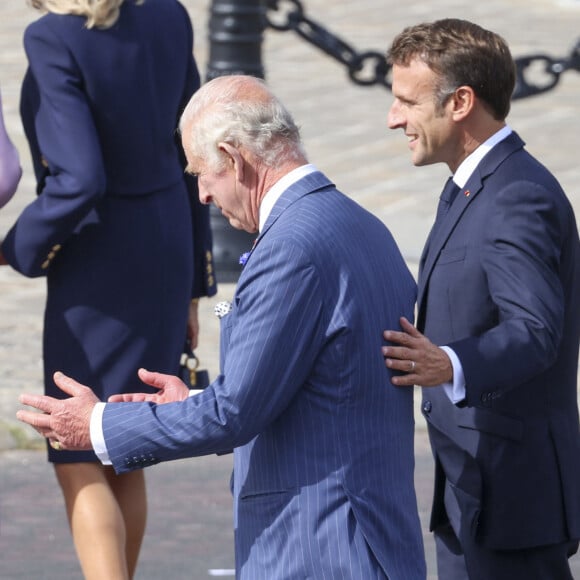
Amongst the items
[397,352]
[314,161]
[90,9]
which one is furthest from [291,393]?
[314,161]

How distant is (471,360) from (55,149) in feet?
4.81

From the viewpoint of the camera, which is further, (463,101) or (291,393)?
(463,101)

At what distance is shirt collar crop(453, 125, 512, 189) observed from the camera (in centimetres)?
359

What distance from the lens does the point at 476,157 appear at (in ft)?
11.8

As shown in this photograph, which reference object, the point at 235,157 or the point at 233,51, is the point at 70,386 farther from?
the point at 233,51

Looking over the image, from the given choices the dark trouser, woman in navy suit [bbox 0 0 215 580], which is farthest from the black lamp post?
the dark trouser

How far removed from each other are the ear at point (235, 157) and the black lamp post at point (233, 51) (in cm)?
607

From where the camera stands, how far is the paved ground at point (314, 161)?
18.4 feet

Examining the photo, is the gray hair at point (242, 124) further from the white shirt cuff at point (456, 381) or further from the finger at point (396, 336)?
the white shirt cuff at point (456, 381)

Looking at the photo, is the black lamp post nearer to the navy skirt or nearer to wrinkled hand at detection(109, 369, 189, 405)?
the navy skirt

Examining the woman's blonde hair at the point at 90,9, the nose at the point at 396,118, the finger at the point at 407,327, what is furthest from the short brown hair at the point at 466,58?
the woman's blonde hair at the point at 90,9

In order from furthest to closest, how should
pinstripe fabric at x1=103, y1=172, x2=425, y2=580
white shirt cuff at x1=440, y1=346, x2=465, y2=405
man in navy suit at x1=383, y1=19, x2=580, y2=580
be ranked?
man in navy suit at x1=383, y1=19, x2=580, y2=580, white shirt cuff at x1=440, y1=346, x2=465, y2=405, pinstripe fabric at x1=103, y1=172, x2=425, y2=580

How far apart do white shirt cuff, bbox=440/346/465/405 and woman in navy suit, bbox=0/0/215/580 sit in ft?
4.31

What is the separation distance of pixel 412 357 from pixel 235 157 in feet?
1.65
